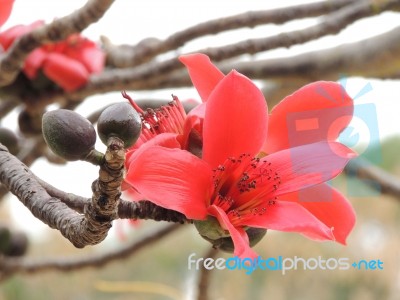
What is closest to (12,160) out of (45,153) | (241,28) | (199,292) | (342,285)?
(199,292)

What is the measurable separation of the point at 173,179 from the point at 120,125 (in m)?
0.12

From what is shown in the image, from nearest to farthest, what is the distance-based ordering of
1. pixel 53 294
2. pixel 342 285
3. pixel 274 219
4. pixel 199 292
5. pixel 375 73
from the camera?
pixel 274 219 → pixel 199 292 → pixel 375 73 → pixel 53 294 → pixel 342 285

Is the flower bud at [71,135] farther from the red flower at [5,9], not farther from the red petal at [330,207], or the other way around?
the red flower at [5,9]

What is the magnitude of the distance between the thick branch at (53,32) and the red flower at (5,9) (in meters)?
0.04

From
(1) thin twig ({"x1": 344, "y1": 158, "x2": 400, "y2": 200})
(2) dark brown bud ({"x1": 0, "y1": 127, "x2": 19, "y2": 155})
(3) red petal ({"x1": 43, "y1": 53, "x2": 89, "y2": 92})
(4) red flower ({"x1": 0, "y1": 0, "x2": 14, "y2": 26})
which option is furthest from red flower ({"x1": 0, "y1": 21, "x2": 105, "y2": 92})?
(1) thin twig ({"x1": 344, "y1": 158, "x2": 400, "y2": 200})

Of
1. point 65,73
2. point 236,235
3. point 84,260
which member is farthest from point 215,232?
point 84,260

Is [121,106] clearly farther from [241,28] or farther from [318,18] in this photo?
[318,18]

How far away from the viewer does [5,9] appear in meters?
0.90

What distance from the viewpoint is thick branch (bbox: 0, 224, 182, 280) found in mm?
1380

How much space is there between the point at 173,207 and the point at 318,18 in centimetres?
79

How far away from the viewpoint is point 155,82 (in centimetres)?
126

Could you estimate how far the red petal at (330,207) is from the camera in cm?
65

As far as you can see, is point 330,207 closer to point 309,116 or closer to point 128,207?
point 309,116
